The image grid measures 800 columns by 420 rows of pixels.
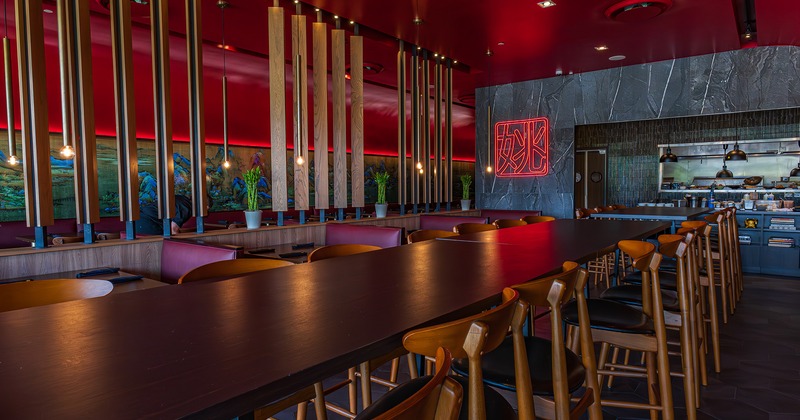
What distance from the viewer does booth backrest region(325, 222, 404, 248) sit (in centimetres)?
469

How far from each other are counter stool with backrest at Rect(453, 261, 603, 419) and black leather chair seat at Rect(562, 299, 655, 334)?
1.25 ft

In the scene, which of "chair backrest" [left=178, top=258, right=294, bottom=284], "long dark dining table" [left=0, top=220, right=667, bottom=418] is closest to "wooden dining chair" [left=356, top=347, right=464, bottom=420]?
"long dark dining table" [left=0, top=220, right=667, bottom=418]

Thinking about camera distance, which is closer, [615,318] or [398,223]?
[615,318]

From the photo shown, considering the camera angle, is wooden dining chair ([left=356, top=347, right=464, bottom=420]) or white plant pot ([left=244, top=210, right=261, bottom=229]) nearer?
wooden dining chair ([left=356, top=347, right=464, bottom=420])

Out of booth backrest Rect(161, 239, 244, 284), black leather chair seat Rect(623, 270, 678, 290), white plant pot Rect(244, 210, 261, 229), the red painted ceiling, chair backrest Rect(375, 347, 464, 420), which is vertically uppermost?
the red painted ceiling

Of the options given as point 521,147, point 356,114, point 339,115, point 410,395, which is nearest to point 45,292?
point 410,395

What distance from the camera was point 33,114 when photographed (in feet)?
11.4

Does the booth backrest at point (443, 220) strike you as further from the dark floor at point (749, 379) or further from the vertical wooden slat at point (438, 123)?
the dark floor at point (749, 379)

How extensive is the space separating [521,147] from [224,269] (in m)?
7.74

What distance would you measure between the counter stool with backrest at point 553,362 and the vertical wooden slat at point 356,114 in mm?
4334

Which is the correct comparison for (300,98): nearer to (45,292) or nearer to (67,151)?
(67,151)

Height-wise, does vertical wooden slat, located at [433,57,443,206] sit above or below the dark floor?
above

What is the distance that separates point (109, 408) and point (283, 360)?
311mm

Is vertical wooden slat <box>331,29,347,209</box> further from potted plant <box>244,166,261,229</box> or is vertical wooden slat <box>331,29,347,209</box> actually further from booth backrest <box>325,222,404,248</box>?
potted plant <box>244,166,261,229</box>
